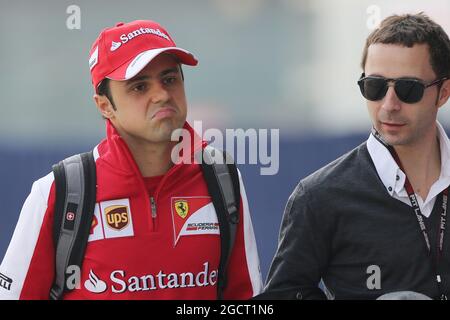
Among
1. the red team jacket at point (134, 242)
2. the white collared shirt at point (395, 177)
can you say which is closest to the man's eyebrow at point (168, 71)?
the red team jacket at point (134, 242)

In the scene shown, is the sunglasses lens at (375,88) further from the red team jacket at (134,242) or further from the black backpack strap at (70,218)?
the black backpack strap at (70,218)

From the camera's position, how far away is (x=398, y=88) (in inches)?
122

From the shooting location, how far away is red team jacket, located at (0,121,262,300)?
302 cm

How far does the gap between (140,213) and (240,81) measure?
112 inches

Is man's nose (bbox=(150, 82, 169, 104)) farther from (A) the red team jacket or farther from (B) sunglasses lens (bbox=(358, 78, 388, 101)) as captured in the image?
(B) sunglasses lens (bbox=(358, 78, 388, 101))

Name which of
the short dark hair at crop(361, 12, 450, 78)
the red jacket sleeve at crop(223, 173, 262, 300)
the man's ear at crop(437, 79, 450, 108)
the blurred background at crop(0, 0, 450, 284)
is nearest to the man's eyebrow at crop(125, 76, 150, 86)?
the red jacket sleeve at crop(223, 173, 262, 300)

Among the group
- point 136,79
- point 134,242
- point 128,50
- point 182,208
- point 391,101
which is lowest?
point 134,242

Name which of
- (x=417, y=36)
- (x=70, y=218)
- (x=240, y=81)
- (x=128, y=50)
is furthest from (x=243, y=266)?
(x=240, y=81)

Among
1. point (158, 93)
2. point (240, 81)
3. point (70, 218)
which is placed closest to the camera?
point (70, 218)

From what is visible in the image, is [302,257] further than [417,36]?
No

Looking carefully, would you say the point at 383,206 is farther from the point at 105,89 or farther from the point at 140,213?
the point at 105,89

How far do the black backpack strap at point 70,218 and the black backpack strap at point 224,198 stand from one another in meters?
0.42

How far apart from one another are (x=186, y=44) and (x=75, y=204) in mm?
2989

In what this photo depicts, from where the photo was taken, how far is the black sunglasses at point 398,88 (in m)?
3.10
